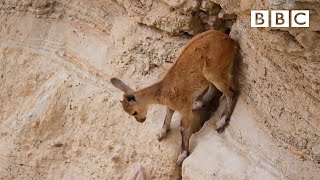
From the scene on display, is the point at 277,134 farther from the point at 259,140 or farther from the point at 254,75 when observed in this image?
the point at 254,75

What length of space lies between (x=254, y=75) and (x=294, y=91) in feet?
1.98

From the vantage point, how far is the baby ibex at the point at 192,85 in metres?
5.74

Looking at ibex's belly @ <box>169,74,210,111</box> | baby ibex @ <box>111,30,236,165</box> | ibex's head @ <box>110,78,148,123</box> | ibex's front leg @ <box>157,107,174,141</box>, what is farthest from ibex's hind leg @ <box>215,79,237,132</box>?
ibex's head @ <box>110,78,148,123</box>

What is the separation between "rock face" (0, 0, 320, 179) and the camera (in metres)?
5.03

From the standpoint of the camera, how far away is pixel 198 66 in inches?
231

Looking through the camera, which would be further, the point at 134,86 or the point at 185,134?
the point at 134,86

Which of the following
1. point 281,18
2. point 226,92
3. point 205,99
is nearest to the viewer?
point 281,18

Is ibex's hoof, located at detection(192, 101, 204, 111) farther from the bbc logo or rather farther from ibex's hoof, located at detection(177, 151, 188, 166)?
the bbc logo

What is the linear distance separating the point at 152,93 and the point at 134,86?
701 mm

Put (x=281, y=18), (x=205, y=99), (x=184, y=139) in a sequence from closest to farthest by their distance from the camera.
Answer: (x=281, y=18) → (x=184, y=139) → (x=205, y=99)

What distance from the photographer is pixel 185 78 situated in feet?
19.5

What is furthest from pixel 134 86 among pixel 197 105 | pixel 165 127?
pixel 197 105

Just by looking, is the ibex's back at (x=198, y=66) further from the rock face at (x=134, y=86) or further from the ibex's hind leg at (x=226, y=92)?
the rock face at (x=134, y=86)

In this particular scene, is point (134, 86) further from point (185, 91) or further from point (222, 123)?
point (222, 123)
